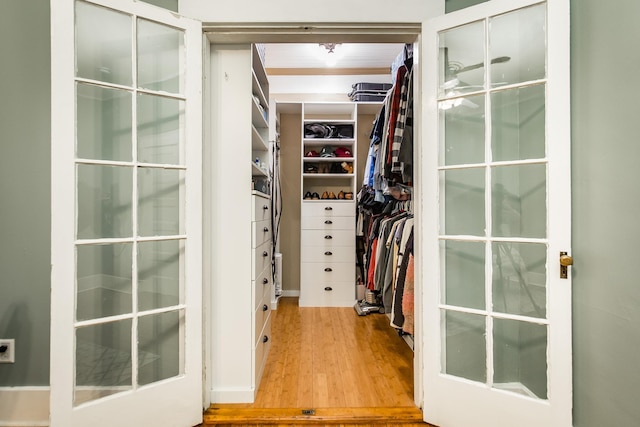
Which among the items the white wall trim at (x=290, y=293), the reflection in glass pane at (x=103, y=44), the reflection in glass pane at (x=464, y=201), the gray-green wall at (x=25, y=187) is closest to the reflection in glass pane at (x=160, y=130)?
the reflection in glass pane at (x=103, y=44)

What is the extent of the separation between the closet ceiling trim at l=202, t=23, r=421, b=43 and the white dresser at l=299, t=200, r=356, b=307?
1.95 metres

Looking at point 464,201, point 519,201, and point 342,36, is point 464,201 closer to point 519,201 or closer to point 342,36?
point 519,201

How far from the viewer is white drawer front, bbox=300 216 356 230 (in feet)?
11.1

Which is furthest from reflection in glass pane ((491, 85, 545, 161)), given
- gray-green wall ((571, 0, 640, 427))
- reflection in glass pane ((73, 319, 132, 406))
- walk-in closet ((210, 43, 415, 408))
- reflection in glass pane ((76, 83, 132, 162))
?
reflection in glass pane ((73, 319, 132, 406))

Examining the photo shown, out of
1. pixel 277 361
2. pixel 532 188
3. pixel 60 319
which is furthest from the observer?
pixel 277 361

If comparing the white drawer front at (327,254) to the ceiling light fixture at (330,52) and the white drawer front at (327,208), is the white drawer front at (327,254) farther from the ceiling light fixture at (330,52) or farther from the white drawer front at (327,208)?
the ceiling light fixture at (330,52)

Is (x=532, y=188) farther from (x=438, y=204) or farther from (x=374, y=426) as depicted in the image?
(x=374, y=426)

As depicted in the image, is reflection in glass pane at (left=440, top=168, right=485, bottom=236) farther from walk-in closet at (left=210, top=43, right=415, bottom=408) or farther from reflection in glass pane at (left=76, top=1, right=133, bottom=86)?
reflection in glass pane at (left=76, top=1, right=133, bottom=86)

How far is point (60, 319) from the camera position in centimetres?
121

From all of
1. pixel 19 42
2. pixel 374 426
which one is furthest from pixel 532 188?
pixel 19 42

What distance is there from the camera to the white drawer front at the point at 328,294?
3.35m

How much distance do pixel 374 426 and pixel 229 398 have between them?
758mm

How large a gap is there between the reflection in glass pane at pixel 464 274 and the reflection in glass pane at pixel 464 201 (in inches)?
2.9

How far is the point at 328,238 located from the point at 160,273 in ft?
6.88
